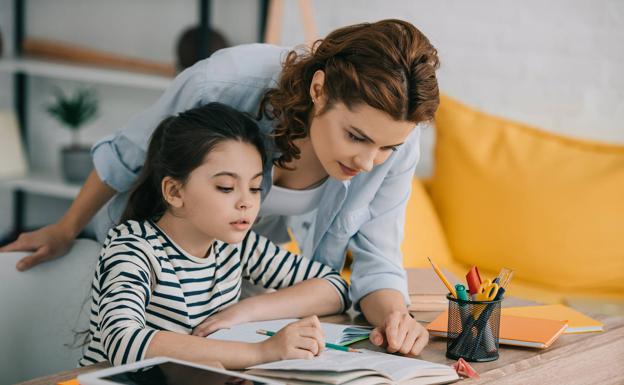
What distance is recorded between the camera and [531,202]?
2.87 metres

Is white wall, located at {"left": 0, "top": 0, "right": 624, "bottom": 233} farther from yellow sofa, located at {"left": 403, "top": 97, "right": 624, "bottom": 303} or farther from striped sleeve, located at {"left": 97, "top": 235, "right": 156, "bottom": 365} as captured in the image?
striped sleeve, located at {"left": 97, "top": 235, "right": 156, "bottom": 365}

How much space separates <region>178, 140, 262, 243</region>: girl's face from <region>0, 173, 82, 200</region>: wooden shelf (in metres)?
2.52

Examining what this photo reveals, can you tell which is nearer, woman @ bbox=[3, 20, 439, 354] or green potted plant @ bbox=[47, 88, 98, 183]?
woman @ bbox=[3, 20, 439, 354]

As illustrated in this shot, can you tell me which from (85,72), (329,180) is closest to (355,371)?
(329,180)

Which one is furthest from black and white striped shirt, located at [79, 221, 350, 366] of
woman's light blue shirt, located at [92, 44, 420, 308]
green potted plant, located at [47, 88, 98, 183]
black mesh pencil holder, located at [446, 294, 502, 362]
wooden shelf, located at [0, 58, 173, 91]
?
green potted plant, located at [47, 88, 98, 183]

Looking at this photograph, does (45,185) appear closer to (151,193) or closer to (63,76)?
(63,76)

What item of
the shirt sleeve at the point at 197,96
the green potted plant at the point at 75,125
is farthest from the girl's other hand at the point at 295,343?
the green potted plant at the point at 75,125

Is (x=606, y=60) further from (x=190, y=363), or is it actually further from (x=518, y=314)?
(x=190, y=363)

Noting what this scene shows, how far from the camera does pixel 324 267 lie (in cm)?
179

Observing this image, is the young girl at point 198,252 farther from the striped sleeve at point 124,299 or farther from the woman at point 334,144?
the woman at point 334,144

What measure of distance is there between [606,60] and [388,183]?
1548mm

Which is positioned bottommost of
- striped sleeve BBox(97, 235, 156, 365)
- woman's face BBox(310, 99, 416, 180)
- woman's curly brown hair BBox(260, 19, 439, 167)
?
striped sleeve BBox(97, 235, 156, 365)

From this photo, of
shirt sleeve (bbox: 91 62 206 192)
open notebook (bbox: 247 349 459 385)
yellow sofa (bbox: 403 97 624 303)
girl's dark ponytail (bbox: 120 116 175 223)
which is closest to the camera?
open notebook (bbox: 247 349 459 385)

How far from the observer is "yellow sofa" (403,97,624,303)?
280 cm
